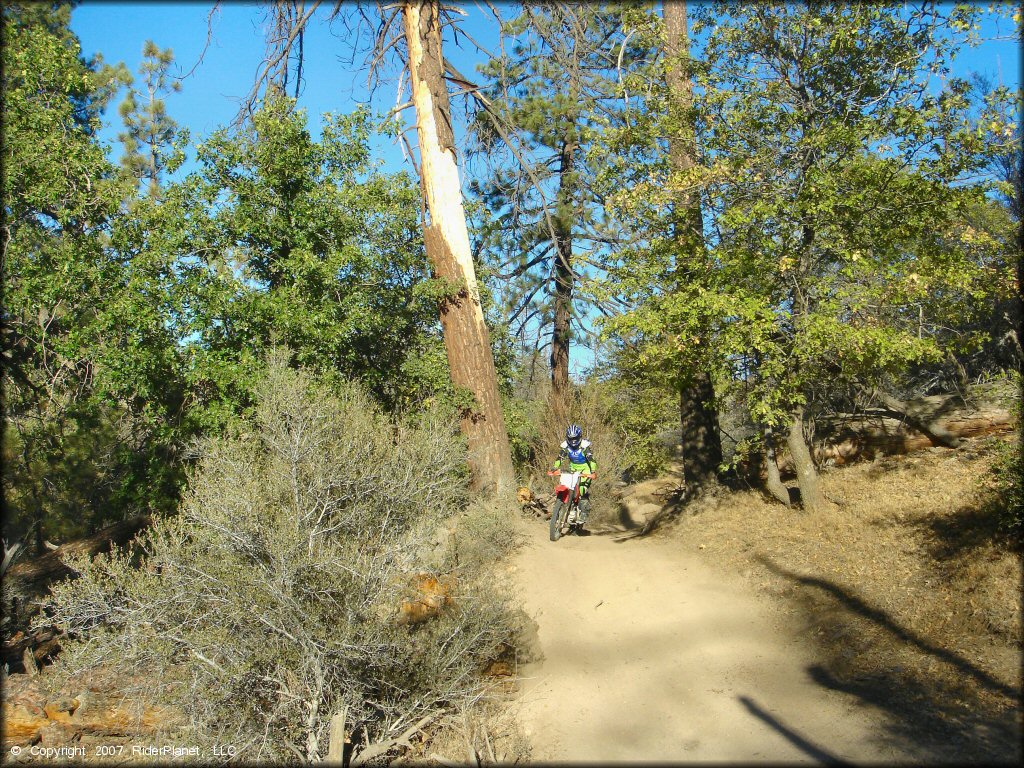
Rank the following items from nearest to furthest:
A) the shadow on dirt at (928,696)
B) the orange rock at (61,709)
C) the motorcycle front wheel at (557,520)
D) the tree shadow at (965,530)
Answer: the shadow on dirt at (928,696) → the tree shadow at (965,530) → the orange rock at (61,709) → the motorcycle front wheel at (557,520)

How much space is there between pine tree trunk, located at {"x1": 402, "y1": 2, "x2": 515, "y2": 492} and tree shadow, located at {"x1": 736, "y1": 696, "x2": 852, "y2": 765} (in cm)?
685

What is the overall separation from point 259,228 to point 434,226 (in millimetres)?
3289

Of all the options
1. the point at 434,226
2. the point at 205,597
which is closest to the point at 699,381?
the point at 434,226

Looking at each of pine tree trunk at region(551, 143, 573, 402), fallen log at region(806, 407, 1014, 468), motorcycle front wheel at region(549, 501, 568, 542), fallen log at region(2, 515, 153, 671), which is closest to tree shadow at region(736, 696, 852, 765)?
motorcycle front wheel at region(549, 501, 568, 542)

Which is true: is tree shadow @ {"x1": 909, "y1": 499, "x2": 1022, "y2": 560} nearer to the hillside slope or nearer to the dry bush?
the hillside slope

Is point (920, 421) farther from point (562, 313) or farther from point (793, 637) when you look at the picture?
point (562, 313)

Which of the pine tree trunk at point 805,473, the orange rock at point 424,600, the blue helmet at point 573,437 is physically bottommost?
the orange rock at point 424,600

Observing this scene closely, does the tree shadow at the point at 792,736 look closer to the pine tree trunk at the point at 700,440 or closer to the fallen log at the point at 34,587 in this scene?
the fallen log at the point at 34,587

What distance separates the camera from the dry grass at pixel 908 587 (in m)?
4.93

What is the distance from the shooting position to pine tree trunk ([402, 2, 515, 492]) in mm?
12133

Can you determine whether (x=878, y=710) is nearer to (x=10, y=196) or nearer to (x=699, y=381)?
(x=699, y=381)

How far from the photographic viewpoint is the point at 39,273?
30.3 ft

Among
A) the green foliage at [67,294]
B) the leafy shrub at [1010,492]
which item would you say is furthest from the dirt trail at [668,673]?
the green foliage at [67,294]

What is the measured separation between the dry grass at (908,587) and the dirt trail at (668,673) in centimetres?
32
